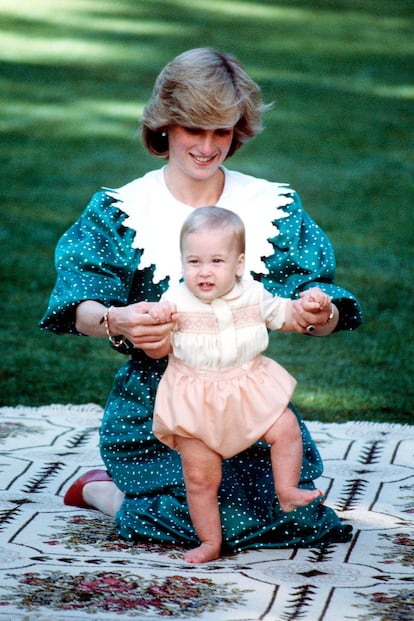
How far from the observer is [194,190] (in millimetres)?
3561

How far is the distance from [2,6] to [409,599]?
10.7 metres

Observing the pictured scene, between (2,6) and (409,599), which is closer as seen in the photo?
(409,599)

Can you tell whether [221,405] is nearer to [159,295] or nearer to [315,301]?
[315,301]

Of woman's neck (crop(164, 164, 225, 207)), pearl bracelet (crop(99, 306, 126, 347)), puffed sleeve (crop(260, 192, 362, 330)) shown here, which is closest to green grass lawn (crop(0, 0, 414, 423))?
woman's neck (crop(164, 164, 225, 207))

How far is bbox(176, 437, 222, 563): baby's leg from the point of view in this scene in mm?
3180

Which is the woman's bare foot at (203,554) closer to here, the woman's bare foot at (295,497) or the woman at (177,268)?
the woman at (177,268)

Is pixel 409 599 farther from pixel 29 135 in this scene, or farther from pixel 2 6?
pixel 2 6

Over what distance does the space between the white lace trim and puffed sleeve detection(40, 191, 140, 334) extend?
0.03 m

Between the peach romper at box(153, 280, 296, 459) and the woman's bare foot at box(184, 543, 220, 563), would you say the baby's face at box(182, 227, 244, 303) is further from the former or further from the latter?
the woman's bare foot at box(184, 543, 220, 563)

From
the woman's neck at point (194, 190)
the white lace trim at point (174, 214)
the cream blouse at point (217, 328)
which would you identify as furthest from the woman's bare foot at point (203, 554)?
the woman's neck at point (194, 190)

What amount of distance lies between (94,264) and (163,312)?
17.9 inches

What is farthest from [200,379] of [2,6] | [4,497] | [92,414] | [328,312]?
[2,6]

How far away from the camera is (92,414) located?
4684mm

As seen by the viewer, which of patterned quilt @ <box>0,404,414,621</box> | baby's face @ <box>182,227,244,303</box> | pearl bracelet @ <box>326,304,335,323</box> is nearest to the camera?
patterned quilt @ <box>0,404,414,621</box>
